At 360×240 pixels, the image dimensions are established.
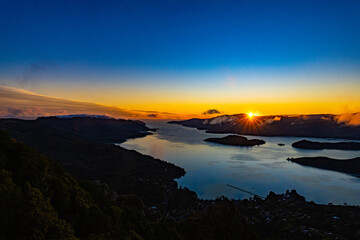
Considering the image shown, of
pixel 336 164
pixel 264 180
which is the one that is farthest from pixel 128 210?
pixel 336 164

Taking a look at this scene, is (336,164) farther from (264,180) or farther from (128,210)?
(128,210)

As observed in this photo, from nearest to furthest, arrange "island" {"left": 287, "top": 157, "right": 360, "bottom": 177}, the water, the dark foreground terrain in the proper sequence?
the dark foreground terrain < the water < "island" {"left": 287, "top": 157, "right": 360, "bottom": 177}

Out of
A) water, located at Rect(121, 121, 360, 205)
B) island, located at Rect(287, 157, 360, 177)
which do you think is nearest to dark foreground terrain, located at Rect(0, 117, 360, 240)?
water, located at Rect(121, 121, 360, 205)

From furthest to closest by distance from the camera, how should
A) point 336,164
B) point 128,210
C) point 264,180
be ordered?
point 336,164 → point 264,180 → point 128,210

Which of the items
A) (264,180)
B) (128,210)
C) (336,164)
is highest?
(128,210)

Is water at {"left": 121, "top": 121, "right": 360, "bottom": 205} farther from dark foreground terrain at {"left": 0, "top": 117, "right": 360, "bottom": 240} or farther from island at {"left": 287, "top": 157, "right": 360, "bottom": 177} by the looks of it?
dark foreground terrain at {"left": 0, "top": 117, "right": 360, "bottom": 240}

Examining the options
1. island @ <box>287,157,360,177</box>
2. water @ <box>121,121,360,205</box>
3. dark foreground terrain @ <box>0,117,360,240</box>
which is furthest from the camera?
island @ <box>287,157,360,177</box>

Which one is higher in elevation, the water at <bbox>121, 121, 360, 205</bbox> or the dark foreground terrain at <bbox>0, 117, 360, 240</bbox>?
the dark foreground terrain at <bbox>0, 117, 360, 240</bbox>

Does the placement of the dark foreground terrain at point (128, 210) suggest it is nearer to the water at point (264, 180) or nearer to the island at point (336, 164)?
the water at point (264, 180)
